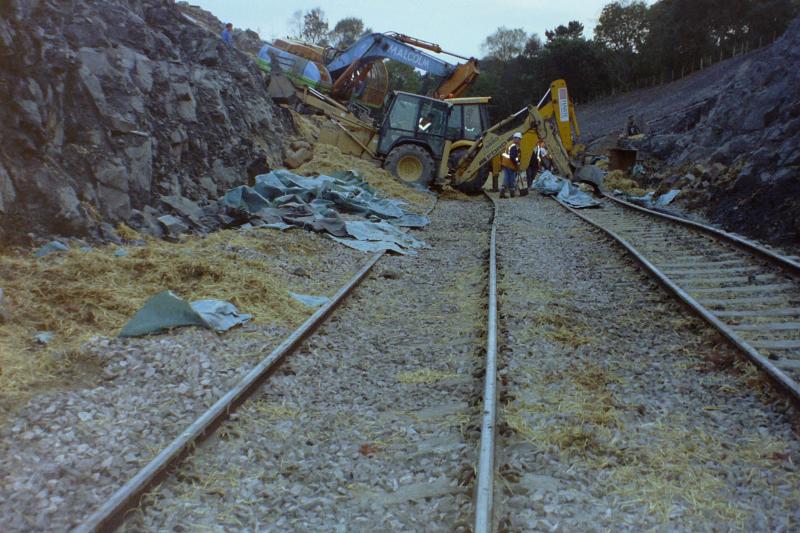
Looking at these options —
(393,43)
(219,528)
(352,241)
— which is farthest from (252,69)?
(219,528)

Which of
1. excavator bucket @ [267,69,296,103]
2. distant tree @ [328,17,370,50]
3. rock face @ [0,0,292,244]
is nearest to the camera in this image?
rock face @ [0,0,292,244]

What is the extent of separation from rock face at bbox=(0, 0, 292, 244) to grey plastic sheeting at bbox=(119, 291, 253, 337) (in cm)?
259

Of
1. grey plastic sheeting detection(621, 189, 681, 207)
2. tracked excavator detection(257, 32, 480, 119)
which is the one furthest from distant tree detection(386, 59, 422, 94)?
grey plastic sheeting detection(621, 189, 681, 207)

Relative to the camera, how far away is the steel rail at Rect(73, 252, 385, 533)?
3.18 metres

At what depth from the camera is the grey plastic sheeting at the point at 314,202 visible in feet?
37.7

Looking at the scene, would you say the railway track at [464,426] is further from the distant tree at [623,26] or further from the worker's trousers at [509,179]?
the distant tree at [623,26]

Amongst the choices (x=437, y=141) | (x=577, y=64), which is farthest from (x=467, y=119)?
(x=577, y=64)

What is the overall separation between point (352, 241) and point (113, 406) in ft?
22.3

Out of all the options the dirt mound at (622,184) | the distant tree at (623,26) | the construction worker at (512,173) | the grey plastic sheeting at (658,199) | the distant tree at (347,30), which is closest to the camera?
the grey plastic sheeting at (658,199)

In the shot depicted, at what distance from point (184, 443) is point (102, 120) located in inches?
286

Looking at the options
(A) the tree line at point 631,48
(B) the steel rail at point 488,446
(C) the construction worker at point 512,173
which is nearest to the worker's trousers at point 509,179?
(C) the construction worker at point 512,173

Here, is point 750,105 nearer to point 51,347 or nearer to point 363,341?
point 363,341

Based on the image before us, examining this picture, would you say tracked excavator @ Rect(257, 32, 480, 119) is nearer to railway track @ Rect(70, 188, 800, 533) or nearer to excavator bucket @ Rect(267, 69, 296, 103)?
excavator bucket @ Rect(267, 69, 296, 103)

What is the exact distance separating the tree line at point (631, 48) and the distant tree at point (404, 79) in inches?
4.4
